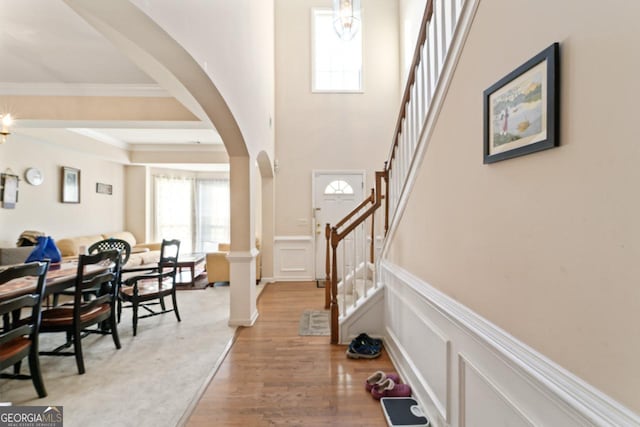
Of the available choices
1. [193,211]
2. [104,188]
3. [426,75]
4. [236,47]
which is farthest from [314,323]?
[193,211]

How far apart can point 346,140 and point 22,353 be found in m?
5.16

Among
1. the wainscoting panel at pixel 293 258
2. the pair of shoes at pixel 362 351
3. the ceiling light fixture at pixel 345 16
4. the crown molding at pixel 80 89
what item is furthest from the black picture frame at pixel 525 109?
the wainscoting panel at pixel 293 258

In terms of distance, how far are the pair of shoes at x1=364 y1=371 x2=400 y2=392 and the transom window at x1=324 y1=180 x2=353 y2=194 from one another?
12.7 ft

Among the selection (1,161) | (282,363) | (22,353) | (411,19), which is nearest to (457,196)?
(282,363)

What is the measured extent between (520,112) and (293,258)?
494cm

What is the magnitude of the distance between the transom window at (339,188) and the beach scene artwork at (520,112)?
456cm

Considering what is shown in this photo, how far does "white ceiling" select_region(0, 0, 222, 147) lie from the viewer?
2.31 metres

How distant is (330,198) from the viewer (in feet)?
18.7

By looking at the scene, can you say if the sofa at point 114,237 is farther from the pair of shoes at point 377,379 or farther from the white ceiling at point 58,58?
the pair of shoes at point 377,379

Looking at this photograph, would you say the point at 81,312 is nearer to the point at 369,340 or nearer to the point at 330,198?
the point at 369,340

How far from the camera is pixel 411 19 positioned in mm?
5211

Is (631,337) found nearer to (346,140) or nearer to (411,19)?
(346,140)

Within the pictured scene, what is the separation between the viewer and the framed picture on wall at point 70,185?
5314 millimetres

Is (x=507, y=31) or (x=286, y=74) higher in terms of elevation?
(x=286, y=74)
